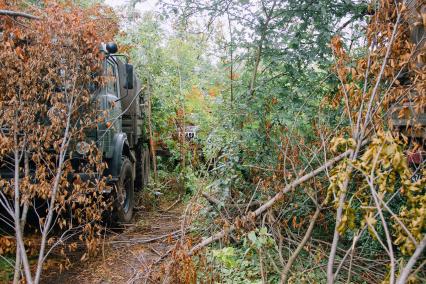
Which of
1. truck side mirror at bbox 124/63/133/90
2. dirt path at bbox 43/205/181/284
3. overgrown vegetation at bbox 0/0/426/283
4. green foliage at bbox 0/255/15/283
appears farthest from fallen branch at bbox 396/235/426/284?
truck side mirror at bbox 124/63/133/90

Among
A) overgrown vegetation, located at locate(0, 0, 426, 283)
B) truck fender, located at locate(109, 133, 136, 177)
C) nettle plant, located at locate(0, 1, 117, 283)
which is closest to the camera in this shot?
overgrown vegetation, located at locate(0, 0, 426, 283)

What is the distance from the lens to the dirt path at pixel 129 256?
4.11m

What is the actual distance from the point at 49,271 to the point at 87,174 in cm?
118

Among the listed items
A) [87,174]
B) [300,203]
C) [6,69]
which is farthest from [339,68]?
[6,69]

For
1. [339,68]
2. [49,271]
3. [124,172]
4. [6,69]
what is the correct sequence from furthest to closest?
[124,172]
[49,271]
[6,69]
[339,68]

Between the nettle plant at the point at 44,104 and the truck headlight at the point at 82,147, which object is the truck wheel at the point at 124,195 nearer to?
the truck headlight at the point at 82,147

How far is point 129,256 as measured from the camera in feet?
15.7

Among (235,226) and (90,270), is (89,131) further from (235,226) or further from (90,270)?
(235,226)

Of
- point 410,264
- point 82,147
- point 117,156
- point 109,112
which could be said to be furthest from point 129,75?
point 410,264

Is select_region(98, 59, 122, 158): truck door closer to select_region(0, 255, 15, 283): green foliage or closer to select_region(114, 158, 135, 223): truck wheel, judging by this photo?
select_region(114, 158, 135, 223): truck wheel

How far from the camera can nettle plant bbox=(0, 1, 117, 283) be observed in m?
3.71

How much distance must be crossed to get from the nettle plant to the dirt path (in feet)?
1.58

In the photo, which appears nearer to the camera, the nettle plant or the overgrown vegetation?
the overgrown vegetation

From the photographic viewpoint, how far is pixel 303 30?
4.50 meters
